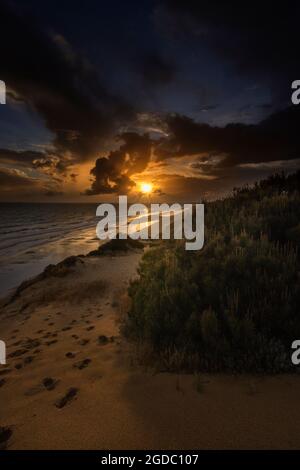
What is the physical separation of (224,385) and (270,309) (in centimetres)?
121

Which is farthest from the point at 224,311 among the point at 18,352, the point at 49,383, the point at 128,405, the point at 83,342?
the point at 18,352

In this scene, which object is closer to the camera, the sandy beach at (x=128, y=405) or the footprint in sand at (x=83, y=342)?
the sandy beach at (x=128, y=405)

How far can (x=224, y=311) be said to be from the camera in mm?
3758

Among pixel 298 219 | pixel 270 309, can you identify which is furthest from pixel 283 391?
pixel 298 219

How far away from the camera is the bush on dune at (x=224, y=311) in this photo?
3.60 metres

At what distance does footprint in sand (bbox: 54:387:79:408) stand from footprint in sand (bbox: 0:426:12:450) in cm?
54

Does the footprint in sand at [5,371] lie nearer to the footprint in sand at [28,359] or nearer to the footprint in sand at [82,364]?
the footprint in sand at [28,359]

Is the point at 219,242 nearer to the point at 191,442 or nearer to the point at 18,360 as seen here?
the point at 191,442

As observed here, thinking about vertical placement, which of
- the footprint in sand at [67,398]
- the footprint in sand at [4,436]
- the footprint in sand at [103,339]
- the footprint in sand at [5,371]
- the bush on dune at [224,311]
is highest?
the bush on dune at [224,311]

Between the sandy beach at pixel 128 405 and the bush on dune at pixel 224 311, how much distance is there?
0.24 m

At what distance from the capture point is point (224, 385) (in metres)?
3.33

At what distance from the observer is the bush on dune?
360cm

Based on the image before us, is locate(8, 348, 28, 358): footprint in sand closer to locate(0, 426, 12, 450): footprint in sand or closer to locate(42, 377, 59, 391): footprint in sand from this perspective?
locate(42, 377, 59, 391): footprint in sand

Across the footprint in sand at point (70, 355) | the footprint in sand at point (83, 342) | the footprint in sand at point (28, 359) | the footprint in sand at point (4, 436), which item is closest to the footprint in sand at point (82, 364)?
the footprint in sand at point (70, 355)
